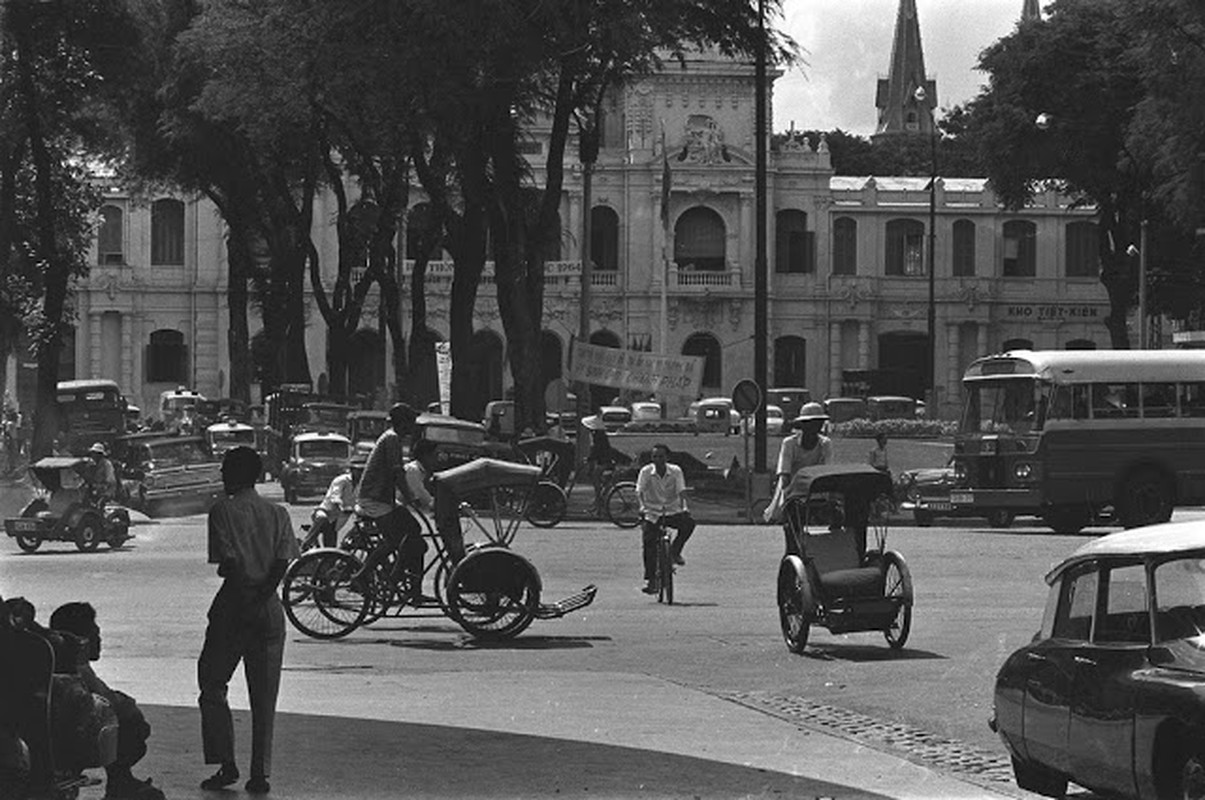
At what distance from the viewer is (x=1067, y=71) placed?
76.5 metres

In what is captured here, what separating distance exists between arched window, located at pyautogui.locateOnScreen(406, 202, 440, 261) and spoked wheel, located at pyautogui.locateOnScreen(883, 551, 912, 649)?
3491 cm

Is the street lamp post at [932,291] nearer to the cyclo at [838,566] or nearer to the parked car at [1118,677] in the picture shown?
the cyclo at [838,566]

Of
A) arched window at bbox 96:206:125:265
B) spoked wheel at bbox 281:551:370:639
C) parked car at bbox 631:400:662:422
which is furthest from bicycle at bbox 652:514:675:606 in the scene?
arched window at bbox 96:206:125:265

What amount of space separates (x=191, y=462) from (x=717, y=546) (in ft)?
52.2

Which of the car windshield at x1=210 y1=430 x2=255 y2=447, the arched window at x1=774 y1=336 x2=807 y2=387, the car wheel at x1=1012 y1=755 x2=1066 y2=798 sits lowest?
the car wheel at x1=1012 y1=755 x2=1066 y2=798

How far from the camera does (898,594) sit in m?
19.0

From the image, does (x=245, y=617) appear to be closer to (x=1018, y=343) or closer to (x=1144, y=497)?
(x=1144, y=497)

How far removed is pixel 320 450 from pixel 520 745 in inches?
1404

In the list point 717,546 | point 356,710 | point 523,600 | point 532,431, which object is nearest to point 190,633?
point 523,600

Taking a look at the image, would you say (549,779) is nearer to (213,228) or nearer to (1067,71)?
(1067,71)

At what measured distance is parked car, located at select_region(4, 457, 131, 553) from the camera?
3362 centimetres

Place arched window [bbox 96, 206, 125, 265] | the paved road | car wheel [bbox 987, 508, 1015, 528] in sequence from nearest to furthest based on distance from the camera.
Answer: the paved road → car wheel [bbox 987, 508, 1015, 528] → arched window [bbox 96, 206, 125, 265]

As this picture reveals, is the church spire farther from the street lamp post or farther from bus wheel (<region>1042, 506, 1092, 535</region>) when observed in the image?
bus wheel (<region>1042, 506, 1092, 535</region>)

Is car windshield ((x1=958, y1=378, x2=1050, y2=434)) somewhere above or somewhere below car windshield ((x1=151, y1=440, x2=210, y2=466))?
above
